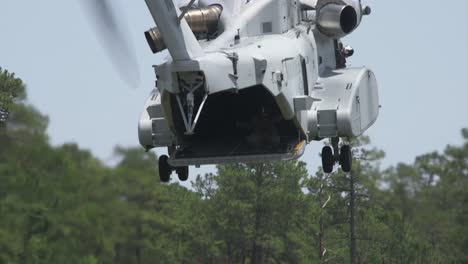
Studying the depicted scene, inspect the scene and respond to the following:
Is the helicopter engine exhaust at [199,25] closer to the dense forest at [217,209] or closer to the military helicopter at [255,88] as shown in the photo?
the military helicopter at [255,88]

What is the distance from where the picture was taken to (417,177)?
67.0 meters

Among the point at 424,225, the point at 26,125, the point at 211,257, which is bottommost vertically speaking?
the point at 211,257

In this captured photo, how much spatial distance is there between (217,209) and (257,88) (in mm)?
34272

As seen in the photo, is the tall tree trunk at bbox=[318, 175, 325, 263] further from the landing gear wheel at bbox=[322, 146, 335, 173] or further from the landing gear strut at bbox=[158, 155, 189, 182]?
the landing gear strut at bbox=[158, 155, 189, 182]

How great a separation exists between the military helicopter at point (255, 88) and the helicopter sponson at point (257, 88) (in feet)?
0.09

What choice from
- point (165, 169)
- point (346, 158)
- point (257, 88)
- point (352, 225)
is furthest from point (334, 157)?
point (352, 225)

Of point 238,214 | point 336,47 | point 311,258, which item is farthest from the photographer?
point 238,214

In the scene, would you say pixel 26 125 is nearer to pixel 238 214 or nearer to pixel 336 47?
pixel 336 47

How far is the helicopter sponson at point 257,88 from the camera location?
50.2m

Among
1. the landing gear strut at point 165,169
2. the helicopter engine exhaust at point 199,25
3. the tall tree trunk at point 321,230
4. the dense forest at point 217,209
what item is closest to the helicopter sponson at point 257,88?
the helicopter engine exhaust at point 199,25

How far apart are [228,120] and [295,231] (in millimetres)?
31985

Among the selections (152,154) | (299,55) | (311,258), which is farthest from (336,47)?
(311,258)

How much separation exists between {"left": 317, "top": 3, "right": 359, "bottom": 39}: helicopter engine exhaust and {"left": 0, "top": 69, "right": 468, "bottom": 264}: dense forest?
25.6 feet

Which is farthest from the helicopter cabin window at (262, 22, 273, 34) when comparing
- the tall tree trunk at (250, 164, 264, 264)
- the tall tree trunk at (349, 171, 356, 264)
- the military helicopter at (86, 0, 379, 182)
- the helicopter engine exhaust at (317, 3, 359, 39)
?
the tall tree trunk at (250, 164, 264, 264)
